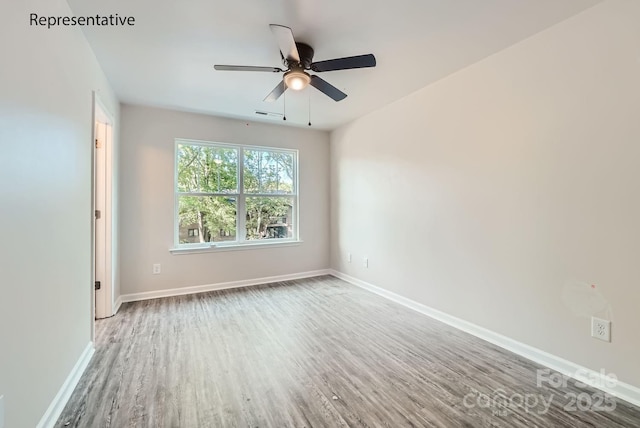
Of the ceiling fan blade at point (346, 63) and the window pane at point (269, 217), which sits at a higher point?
the ceiling fan blade at point (346, 63)

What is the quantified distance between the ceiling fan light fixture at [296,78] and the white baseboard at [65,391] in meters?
2.55

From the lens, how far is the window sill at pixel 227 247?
12.9 feet

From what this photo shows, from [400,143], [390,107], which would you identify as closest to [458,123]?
[400,143]

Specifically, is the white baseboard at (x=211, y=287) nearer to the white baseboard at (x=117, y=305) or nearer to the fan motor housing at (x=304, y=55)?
the white baseboard at (x=117, y=305)

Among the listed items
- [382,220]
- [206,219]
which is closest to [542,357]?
[382,220]

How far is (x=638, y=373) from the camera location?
68.2 inches

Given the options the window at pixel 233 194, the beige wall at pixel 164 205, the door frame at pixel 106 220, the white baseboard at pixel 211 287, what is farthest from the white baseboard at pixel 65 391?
the window at pixel 233 194

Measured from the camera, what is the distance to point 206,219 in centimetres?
416

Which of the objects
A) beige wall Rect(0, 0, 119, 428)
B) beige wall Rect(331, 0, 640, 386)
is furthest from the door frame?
beige wall Rect(331, 0, 640, 386)

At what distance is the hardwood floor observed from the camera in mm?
1630

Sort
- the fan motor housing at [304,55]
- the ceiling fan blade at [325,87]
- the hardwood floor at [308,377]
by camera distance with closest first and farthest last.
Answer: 1. the hardwood floor at [308,377]
2. the fan motor housing at [304,55]
3. the ceiling fan blade at [325,87]

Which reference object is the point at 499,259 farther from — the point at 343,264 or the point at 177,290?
the point at 177,290

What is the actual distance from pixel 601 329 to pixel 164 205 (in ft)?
14.5

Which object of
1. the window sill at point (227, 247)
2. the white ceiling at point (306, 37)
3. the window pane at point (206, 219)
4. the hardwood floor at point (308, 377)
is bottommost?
the hardwood floor at point (308, 377)
